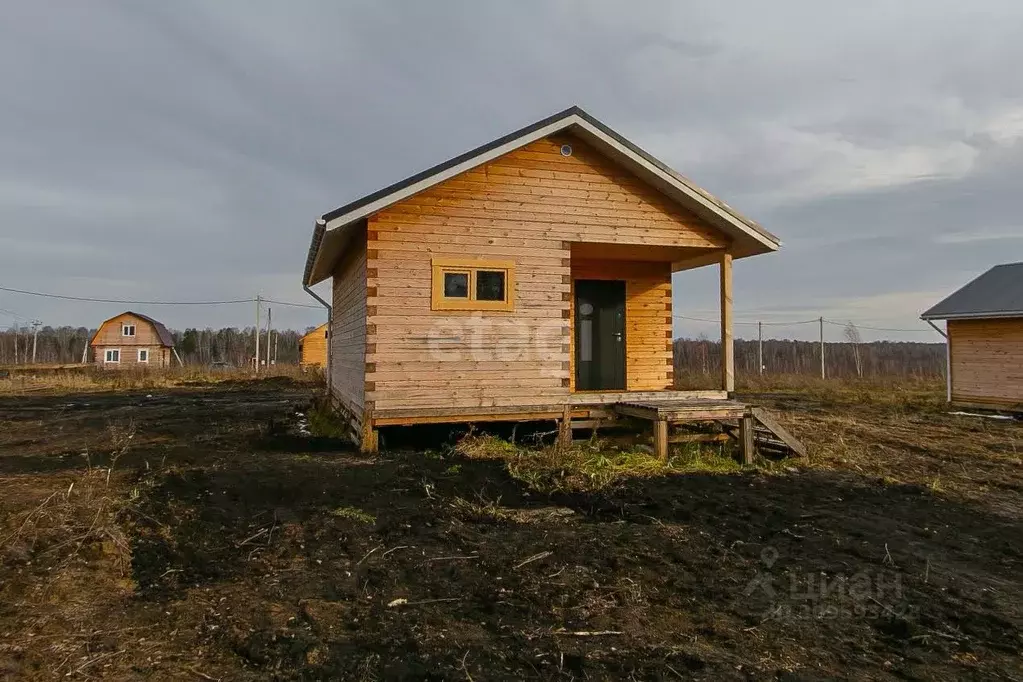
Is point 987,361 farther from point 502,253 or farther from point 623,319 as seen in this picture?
point 502,253

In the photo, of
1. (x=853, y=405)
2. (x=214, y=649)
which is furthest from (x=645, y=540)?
(x=853, y=405)

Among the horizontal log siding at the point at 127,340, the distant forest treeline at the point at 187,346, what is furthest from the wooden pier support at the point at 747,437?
the distant forest treeline at the point at 187,346

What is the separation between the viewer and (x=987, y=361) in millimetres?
18719

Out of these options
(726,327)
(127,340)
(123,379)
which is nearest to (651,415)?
(726,327)

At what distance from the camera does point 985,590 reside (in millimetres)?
4715

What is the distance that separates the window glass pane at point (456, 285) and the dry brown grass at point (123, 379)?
2484cm

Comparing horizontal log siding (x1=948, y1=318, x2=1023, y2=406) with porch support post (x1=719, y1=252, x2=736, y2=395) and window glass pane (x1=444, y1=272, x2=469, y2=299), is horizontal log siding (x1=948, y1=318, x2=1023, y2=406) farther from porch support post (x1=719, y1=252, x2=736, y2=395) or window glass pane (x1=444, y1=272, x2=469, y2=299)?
window glass pane (x1=444, y1=272, x2=469, y2=299)

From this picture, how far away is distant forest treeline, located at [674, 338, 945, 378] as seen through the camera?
39.1 m

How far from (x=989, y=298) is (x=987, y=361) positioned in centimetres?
183

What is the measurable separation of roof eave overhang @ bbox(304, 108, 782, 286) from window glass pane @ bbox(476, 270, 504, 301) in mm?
1547

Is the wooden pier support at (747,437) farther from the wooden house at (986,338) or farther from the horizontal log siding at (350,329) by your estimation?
the wooden house at (986,338)

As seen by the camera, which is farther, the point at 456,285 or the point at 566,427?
the point at 566,427

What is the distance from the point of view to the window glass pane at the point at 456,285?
32.1 ft
